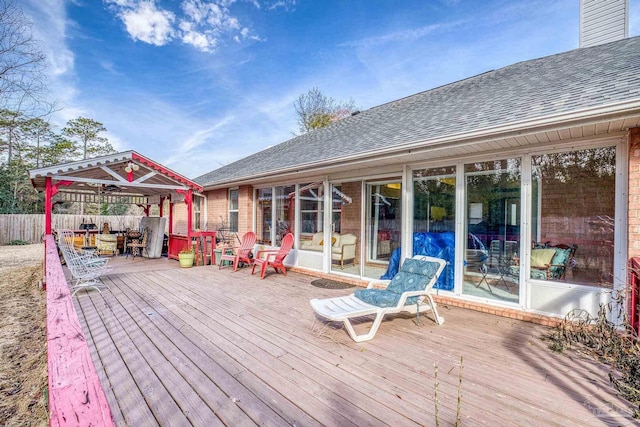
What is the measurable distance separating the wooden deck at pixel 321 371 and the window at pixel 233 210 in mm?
5542

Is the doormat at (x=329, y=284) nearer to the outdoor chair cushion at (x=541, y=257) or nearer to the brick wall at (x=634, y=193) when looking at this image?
the outdoor chair cushion at (x=541, y=257)

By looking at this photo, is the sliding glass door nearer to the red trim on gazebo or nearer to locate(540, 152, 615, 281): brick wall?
locate(540, 152, 615, 281): brick wall

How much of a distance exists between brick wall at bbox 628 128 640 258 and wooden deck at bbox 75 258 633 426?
Result: 4.76 ft

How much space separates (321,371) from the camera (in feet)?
9.23

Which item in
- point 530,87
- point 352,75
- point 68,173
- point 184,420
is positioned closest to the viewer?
point 184,420

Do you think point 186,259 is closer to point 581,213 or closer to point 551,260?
point 551,260

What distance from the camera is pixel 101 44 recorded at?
10766mm

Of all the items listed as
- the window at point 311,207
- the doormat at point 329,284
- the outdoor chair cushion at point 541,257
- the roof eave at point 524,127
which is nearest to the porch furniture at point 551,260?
the outdoor chair cushion at point 541,257

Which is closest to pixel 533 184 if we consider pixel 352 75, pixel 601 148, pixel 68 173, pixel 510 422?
pixel 601 148

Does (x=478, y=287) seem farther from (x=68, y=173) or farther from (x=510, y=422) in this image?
(x=68, y=173)

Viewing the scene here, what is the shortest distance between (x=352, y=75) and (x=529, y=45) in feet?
25.3

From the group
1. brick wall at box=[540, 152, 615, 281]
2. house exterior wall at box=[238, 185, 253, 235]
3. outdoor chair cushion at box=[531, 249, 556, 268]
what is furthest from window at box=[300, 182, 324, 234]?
brick wall at box=[540, 152, 615, 281]

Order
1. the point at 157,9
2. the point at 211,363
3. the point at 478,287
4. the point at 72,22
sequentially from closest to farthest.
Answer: the point at 211,363, the point at 478,287, the point at 157,9, the point at 72,22

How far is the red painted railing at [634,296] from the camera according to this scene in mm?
3199
